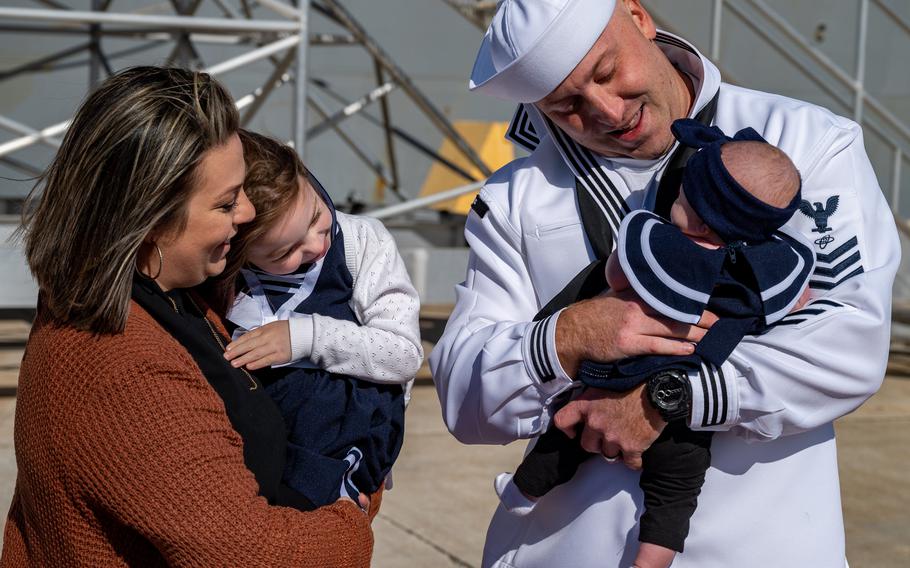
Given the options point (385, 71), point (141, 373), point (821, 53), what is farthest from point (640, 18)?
point (385, 71)

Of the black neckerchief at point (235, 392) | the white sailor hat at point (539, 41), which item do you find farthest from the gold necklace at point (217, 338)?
the white sailor hat at point (539, 41)

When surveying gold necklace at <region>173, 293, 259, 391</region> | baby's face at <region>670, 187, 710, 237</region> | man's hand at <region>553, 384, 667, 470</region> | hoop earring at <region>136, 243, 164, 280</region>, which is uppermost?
baby's face at <region>670, 187, 710, 237</region>

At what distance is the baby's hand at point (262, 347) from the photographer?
2270mm

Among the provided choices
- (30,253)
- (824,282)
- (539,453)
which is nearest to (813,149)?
(824,282)

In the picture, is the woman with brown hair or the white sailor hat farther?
the white sailor hat

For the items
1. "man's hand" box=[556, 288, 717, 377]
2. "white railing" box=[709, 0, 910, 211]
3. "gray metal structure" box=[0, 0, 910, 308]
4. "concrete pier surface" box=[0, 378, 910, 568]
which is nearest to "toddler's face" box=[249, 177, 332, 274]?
"man's hand" box=[556, 288, 717, 377]

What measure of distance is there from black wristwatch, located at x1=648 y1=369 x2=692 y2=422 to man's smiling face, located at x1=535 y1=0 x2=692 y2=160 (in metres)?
0.48

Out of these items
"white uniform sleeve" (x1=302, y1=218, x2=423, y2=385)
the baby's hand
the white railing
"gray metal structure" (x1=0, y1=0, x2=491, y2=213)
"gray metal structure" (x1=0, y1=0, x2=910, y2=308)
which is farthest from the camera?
"gray metal structure" (x1=0, y1=0, x2=910, y2=308)

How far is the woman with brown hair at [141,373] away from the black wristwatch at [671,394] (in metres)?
0.62

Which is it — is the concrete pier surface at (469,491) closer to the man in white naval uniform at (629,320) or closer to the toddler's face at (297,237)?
the toddler's face at (297,237)

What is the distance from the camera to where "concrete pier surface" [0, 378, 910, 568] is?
446 centimetres

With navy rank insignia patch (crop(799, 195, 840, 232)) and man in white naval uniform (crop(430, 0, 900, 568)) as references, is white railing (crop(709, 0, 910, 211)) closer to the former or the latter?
man in white naval uniform (crop(430, 0, 900, 568))

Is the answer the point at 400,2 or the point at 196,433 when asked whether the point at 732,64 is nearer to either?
the point at 400,2

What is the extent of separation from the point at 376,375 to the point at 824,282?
101 cm
